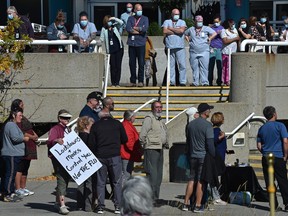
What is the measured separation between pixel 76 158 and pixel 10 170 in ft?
5.82

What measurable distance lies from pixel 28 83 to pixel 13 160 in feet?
13.7

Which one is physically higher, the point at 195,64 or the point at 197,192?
the point at 195,64

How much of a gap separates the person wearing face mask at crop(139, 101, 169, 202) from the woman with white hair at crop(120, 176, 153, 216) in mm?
7995

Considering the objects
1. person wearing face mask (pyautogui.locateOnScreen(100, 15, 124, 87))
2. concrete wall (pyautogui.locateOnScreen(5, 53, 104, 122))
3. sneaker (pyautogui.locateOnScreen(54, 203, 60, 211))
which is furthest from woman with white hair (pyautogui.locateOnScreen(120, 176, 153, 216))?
person wearing face mask (pyautogui.locateOnScreen(100, 15, 124, 87))

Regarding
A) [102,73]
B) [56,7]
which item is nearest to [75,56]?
[102,73]

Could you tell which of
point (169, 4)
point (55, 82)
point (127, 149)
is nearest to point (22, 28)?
point (55, 82)

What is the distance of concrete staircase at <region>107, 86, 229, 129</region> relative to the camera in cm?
2188

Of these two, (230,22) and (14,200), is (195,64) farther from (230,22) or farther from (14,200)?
(14,200)

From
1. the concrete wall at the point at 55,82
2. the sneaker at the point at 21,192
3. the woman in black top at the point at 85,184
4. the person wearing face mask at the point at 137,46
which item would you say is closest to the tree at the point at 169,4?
the person wearing face mask at the point at 137,46

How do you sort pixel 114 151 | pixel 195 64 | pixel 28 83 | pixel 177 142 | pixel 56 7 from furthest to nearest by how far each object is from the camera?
pixel 56 7
pixel 195 64
pixel 28 83
pixel 177 142
pixel 114 151

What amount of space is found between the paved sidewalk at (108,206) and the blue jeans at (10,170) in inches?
12.5

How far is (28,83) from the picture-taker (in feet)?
68.3

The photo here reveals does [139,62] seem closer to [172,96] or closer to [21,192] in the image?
[172,96]

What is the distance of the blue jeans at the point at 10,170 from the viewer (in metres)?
16.9
